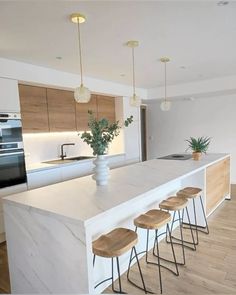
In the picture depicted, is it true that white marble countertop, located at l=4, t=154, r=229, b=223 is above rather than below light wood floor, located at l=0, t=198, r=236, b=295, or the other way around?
above

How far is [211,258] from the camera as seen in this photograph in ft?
8.46

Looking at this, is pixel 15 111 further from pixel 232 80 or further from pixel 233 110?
pixel 233 110

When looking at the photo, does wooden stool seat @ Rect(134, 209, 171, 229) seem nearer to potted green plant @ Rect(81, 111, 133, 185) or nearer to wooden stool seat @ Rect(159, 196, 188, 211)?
wooden stool seat @ Rect(159, 196, 188, 211)

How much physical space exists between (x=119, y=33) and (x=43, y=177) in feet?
7.72

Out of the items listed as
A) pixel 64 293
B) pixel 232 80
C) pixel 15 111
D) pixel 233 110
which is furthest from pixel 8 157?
pixel 233 110

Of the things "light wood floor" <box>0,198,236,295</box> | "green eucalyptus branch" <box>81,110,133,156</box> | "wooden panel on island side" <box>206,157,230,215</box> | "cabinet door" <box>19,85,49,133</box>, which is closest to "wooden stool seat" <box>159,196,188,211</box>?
"light wood floor" <box>0,198,236,295</box>

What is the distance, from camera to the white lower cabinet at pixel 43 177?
349 cm

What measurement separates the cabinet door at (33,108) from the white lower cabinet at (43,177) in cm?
69

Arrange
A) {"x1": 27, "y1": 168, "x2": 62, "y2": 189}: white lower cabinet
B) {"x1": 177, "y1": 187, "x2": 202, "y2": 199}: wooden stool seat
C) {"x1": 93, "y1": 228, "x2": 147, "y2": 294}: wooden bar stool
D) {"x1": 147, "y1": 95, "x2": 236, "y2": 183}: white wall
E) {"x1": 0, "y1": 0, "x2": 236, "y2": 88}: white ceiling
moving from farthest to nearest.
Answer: {"x1": 147, "y1": 95, "x2": 236, "y2": 183}: white wall, {"x1": 27, "y1": 168, "x2": 62, "y2": 189}: white lower cabinet, {"x1": 177, "y1": 187, "x2": 202, "y2": 199}: wooden stool seat, {"x1": 0, "y1": 0, "x2": 236, "y2": 88}: white ceiling, {"x1": 93, "y1": 228, "x2": 147, "y2": 294}: wooden bar stool

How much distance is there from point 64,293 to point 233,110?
567cm

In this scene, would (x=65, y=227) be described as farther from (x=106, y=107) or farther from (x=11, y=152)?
(x=106, y=107)

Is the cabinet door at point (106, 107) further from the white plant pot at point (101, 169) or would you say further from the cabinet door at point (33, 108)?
the white plant pot at point (101, 169)

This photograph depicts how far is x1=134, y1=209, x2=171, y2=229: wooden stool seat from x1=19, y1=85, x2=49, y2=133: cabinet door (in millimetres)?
2413

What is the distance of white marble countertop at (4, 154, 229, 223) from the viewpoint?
1574mm
